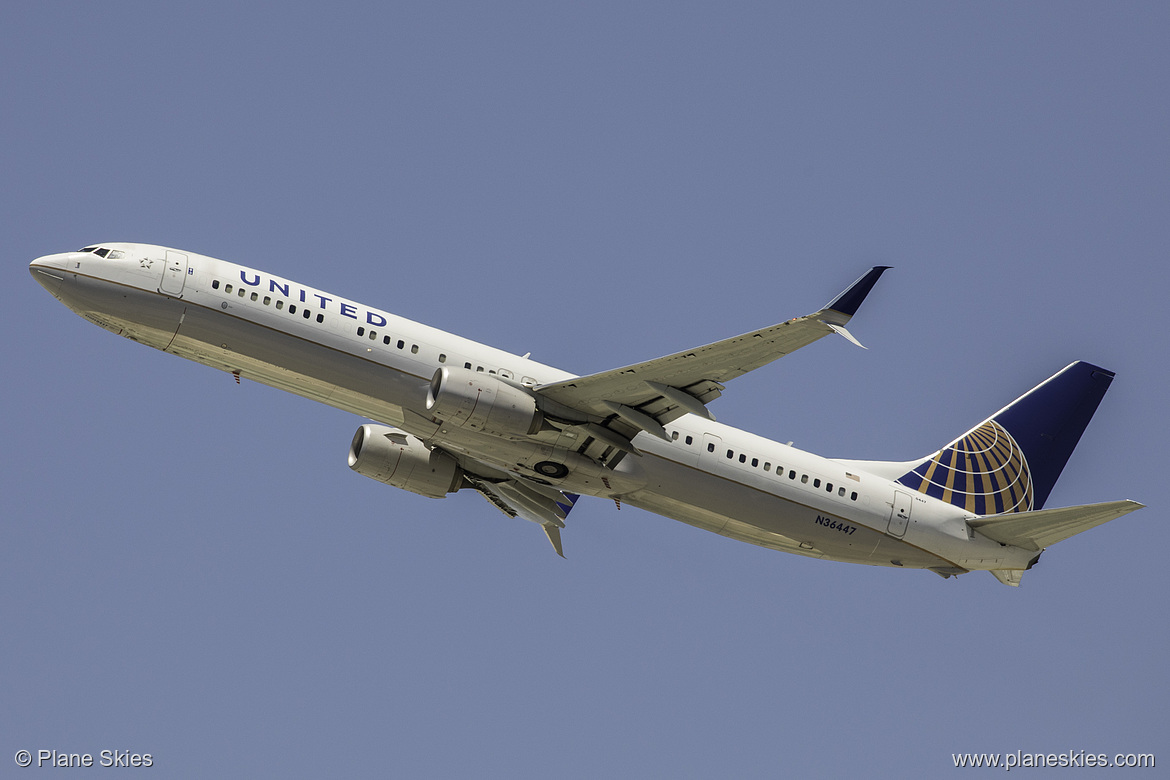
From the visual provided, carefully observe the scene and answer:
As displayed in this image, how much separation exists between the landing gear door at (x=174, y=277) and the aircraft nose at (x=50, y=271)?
106 inches

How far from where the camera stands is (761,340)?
29938 mm

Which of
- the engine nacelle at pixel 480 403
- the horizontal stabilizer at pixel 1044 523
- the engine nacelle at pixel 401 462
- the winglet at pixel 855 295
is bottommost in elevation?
the horizontal stabilizer at pixel 1044 523

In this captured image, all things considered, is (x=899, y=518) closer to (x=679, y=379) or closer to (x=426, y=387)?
(x=679, y=379)

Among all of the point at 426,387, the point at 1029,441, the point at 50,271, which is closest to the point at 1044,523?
the point at 1029,441

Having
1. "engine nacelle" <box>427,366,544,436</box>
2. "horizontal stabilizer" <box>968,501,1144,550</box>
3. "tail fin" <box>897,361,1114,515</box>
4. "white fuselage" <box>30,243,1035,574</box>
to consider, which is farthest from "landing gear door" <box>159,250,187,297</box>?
"horizontal stabilizer" <box>968,501,1144,550</box>

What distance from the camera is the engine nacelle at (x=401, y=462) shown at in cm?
3922

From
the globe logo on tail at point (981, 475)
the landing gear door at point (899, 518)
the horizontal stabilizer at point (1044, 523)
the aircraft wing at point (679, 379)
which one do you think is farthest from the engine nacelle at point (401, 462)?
the horizontal stabilizer at point (1044, 523)

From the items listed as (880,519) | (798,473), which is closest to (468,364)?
(798,473)

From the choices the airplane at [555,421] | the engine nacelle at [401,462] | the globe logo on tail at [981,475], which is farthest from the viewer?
the globe logo on tail at [981,475]

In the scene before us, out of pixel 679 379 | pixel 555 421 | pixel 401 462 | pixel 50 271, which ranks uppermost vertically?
pixel 50 271

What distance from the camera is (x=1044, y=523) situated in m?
37.2

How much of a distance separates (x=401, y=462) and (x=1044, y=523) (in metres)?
20.8

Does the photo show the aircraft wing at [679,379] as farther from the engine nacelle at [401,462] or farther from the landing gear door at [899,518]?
the landing gear door at [899,518]

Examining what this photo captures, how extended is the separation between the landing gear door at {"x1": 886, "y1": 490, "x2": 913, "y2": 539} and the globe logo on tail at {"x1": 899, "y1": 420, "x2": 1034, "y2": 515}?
1.71 m
